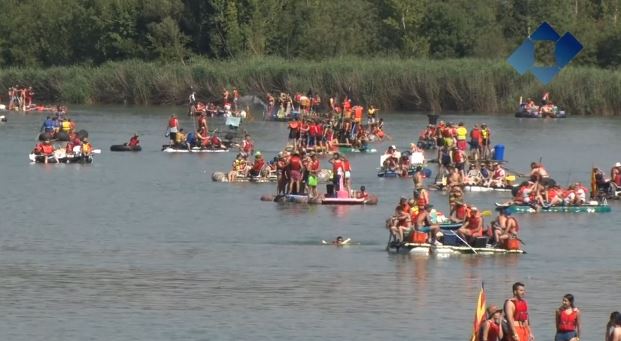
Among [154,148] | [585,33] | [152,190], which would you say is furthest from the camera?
[585,33]

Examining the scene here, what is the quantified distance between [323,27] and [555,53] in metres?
15.1

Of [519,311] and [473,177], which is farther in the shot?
[473,177]

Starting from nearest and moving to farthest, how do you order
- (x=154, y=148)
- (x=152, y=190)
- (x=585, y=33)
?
(x=152, y=190) < (x=154, y=148) < (x=585, y=33)

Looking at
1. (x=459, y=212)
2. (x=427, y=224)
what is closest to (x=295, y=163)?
(x=459, y=212)

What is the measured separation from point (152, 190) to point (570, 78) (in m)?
40.4

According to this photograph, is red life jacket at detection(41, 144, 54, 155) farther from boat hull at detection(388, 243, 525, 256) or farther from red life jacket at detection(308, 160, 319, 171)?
boat hull at detection(388, 243, 525, 256)

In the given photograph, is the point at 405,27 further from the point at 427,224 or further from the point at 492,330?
the point at 492,330

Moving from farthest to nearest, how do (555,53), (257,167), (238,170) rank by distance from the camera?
1. (555,53)
2. (238,170)
3. (257,167)

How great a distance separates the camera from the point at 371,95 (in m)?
88.7

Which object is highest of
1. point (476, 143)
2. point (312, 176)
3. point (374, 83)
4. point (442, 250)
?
point (374, 83)

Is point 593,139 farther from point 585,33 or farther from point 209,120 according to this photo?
point 585,33

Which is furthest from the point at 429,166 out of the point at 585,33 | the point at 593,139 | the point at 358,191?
the point at 585,33

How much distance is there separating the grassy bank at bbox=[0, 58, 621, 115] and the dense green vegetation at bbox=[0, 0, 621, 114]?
8 centimetres

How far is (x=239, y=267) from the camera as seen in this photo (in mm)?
33125
